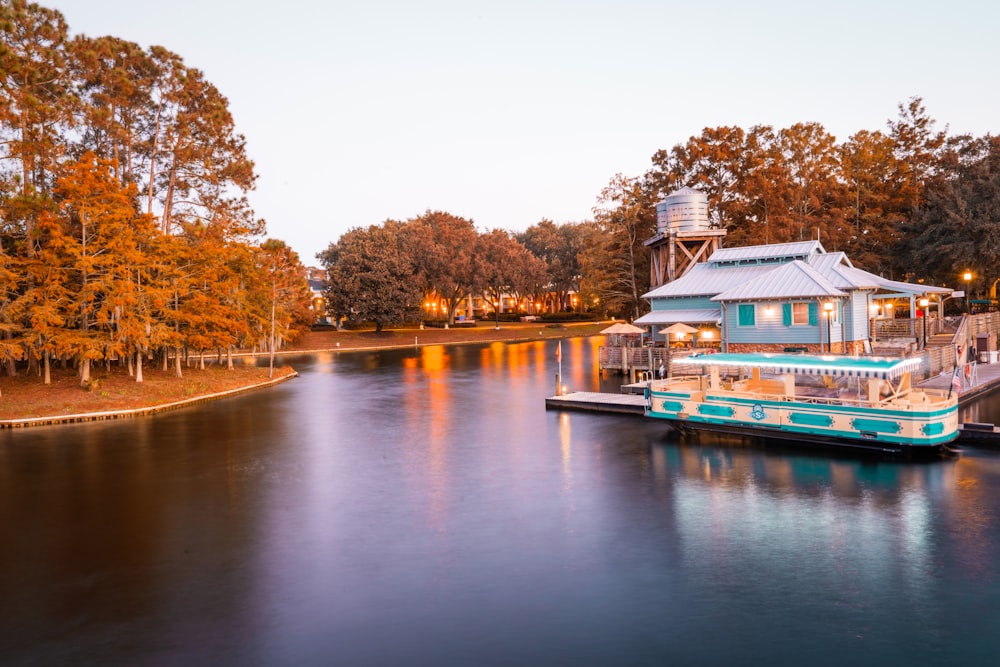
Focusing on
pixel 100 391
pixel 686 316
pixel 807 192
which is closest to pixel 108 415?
pixel 100 391

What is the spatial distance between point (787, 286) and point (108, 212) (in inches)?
1611

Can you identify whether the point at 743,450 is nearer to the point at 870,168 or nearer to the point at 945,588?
the point at 945,588

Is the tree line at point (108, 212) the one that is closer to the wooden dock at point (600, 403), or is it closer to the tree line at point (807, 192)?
the wooden dock at point (600, 403)

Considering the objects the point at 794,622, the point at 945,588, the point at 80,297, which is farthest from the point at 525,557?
the point at 80,297

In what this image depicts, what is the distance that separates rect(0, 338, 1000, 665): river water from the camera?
36.8 ft

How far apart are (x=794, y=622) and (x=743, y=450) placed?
14.3 meters

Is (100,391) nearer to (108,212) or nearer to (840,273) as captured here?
(108,212)

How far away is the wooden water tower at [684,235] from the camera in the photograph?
5662 centimetres

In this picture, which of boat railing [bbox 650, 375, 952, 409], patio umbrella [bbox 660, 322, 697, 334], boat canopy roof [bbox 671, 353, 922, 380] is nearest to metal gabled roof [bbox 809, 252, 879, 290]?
patio umbrella [bbox 660, 322, 697, 334]

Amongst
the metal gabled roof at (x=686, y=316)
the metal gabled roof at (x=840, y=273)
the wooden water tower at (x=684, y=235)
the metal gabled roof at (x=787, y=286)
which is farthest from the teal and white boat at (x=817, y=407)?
the wooden water tower at (x=684, y=235)

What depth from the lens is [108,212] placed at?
133 feet

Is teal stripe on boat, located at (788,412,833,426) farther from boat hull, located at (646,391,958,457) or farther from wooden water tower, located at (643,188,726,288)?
wooden water tower, located at (643,188,726,288)

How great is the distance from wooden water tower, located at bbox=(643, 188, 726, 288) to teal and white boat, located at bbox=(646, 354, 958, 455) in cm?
2925

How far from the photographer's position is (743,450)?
25.2 m
